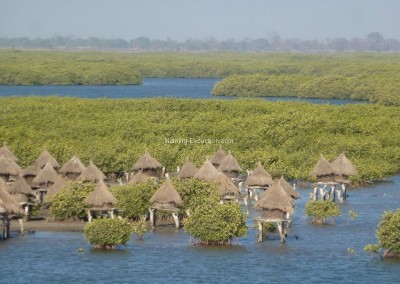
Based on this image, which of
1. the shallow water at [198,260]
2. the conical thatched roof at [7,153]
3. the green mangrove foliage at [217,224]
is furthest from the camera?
the conical thatched roof at [7,153]

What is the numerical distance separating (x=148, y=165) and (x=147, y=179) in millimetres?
6186

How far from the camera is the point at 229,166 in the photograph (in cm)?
5797

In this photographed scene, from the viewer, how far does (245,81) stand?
5723 inches

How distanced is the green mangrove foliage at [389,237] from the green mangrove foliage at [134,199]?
471 inches

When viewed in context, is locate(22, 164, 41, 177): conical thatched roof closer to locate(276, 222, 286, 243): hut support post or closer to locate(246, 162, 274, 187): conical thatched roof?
locate(246, 162, 274, 187): conical thatched roof

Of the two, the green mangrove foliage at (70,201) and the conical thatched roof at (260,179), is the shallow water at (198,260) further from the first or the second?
the conical thatched roof at (260,179)

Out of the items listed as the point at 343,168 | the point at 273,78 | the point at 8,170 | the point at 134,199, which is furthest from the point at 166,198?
the point at 273,78

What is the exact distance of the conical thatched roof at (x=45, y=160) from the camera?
5775 centimetres

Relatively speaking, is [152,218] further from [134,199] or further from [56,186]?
[56,186]

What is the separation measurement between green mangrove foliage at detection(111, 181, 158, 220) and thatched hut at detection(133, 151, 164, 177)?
8.66 metres

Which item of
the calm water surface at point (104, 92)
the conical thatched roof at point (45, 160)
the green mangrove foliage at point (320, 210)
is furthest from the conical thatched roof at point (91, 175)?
the calm water surface at point (104, 92)

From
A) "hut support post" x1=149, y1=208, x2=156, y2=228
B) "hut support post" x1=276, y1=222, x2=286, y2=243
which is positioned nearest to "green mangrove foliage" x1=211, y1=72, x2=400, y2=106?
"hut support post" x1=149, y1=208, x2=156, y2=228

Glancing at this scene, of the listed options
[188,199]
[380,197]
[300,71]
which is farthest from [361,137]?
[300,71]

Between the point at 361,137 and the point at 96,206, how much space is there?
3043 cm
